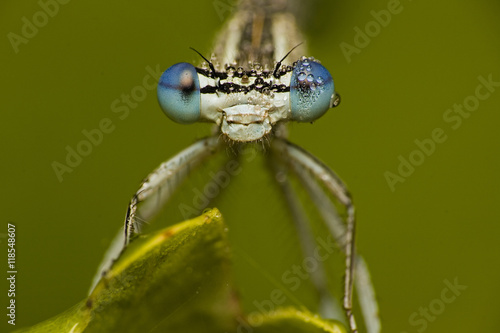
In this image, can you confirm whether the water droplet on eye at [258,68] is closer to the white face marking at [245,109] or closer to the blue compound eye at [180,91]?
the white face marking at [245,109]

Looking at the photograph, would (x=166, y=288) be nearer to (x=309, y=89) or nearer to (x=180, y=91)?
(x=180, y=91)

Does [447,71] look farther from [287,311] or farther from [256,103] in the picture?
[287,311]

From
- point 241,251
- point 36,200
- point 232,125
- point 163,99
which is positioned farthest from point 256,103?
point 36,200

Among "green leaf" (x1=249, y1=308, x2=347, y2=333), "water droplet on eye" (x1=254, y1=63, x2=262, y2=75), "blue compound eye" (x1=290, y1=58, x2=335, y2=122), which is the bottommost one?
"green leaf" (x1=249, y1=308, x2=347, y2=333)

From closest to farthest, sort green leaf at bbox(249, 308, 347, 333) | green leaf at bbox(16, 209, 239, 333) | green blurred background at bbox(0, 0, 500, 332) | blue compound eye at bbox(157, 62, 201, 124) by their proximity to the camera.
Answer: green leaf at bbox(16, 209, 239, 333) → green leaf at bbox(249, 308, 347, 333) → green blurred background at bbox(0, 0, 500, 332) → blue compound eye at bbox(157, 62, 201, 124)

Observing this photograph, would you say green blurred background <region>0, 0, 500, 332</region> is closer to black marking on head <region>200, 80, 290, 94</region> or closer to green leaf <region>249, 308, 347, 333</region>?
black marking on head <region>200, 80, 290, 94</region>

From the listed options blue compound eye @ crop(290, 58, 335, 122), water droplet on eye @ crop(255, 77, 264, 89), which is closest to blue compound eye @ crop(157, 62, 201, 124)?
water droplet on eye @ crop(255, 77, 264, 89)
